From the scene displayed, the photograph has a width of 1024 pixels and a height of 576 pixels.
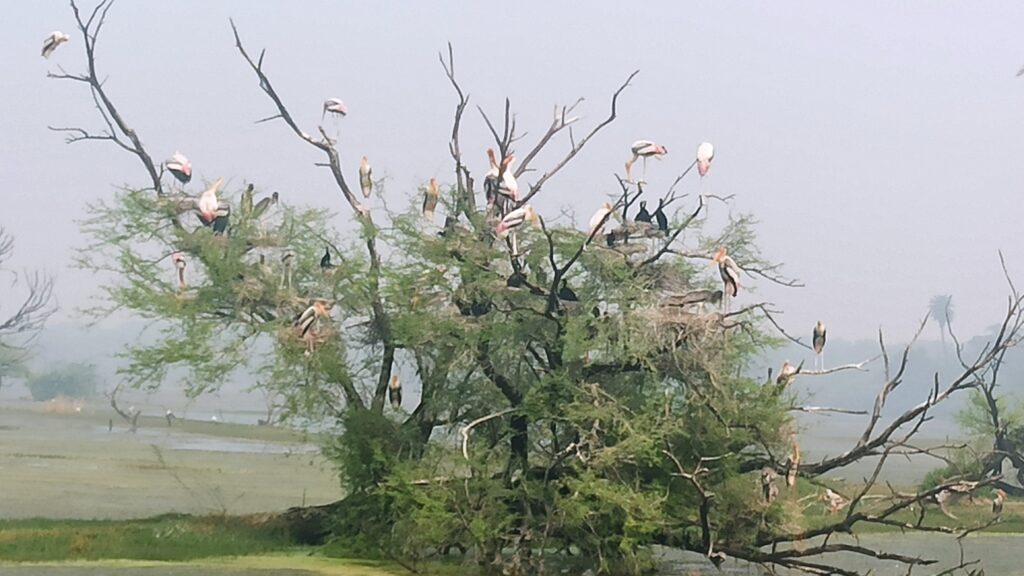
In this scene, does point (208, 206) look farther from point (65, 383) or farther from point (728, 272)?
point (65, 383)

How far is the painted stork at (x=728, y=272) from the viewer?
13.0 meters

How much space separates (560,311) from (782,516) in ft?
8.88

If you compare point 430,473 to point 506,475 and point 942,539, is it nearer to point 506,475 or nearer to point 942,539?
point 506,475

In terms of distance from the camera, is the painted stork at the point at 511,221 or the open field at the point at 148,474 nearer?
the painted stork at the point at 511,221

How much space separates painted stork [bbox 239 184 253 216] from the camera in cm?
1427

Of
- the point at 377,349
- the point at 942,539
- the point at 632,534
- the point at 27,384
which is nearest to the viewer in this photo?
the point at 632,534

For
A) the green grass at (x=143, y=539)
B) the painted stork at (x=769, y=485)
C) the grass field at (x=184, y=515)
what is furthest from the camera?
the painted stork at (x=769, y=485)

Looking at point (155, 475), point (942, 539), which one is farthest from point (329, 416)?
point (942, 539)

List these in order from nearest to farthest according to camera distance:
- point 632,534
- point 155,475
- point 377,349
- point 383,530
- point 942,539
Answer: point 632,534, point 383,530, point 377,349, point 942,539, point 155,475

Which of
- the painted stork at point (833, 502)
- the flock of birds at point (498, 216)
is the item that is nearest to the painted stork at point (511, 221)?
the flock of birds at point (498, 216)

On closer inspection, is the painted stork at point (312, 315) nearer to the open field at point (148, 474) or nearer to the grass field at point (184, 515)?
the grass field at point (184, 515)

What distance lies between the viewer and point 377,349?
571 inches

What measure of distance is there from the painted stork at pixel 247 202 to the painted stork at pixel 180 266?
76cm

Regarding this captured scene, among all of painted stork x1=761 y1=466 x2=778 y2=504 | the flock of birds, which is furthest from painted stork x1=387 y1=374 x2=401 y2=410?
painted stork x1=761 y1=466 x2=778 y2=504
